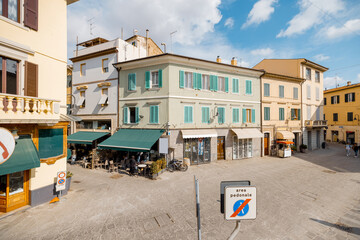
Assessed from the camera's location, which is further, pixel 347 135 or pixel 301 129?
pixel 347 135

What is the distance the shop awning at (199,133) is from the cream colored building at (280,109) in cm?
774

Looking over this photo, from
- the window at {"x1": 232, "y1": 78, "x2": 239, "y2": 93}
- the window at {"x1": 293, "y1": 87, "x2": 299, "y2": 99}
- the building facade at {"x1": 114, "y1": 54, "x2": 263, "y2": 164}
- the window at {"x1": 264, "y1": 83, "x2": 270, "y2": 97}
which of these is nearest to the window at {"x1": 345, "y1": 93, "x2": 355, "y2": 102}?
the window at {"x1": 293, "y1": 87, "x2": 299, "y2": 99}

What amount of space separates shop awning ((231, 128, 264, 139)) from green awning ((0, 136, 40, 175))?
16.2 meters

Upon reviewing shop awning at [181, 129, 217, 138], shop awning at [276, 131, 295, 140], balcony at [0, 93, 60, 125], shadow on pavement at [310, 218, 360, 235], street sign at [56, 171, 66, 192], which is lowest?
shadow on pavement at [310, 218, 360, 235]

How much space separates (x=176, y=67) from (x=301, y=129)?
→ 20055 mm

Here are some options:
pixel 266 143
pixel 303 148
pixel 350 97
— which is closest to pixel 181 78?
pixel 266 143

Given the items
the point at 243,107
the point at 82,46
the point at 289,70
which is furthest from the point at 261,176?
the point at 82,46

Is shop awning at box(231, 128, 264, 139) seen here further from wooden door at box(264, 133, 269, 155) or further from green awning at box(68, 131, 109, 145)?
green awning at box(68, 131, 109, 145)

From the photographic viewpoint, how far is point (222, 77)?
17922 mm

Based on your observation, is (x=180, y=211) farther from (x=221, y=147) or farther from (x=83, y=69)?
(x=83, y=69)

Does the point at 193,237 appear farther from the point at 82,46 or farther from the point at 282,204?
the point at 82,46

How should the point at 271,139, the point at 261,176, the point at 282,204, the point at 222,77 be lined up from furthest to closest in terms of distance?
the point at 271,139 → the point at 222,77 → the point at 261,176 → the point at 282,204

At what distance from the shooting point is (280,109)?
2156 cm

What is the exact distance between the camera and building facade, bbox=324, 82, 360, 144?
3070 cm
